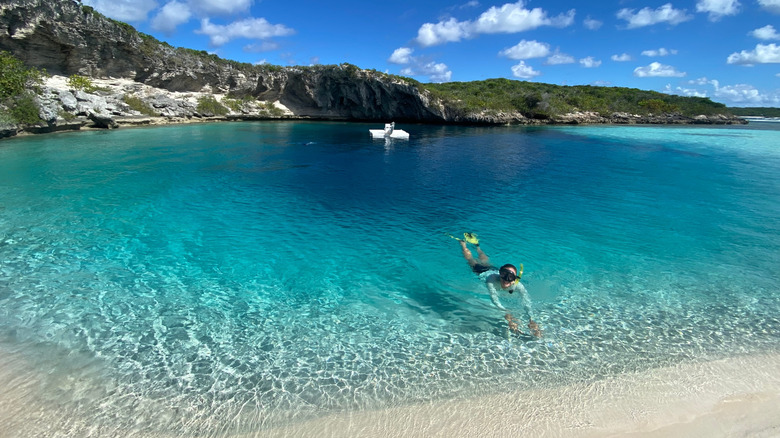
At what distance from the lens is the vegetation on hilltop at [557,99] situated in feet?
242

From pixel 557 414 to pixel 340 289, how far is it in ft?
18.9

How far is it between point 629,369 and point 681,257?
708 cm

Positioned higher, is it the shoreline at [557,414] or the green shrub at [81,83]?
the green shrub at [81,83]

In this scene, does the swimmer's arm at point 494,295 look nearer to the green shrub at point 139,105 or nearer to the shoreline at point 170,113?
the shoreline at point 170,113

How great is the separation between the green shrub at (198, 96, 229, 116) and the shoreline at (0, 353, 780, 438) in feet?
219

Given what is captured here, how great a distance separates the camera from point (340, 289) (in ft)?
32.0

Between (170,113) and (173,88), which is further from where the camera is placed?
(173,88)

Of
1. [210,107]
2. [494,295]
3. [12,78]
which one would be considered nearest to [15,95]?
[12,78]

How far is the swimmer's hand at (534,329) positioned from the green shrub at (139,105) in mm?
63671

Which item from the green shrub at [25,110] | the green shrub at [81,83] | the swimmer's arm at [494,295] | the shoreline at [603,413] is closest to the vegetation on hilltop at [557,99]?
the green shrub at [81,83]

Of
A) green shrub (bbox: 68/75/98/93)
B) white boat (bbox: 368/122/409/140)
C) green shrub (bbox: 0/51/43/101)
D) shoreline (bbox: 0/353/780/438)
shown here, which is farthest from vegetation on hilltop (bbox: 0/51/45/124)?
shoreline (bbox: 0/353/780/438)

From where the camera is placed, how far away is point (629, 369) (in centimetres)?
688

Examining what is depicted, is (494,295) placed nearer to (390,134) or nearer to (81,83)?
(390,134)

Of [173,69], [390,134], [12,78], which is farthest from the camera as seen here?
[173,69]
